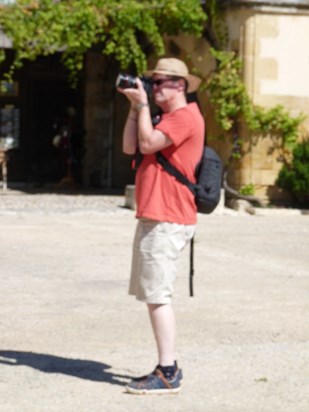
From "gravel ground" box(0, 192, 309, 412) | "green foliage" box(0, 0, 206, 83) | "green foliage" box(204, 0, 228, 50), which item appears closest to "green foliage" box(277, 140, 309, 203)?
"green foliage" box(204, 0, 228, 50)

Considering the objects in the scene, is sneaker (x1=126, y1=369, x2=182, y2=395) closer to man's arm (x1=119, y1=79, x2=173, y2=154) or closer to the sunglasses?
man's arm (x1=119, y1=79, x2=173, y2=154)

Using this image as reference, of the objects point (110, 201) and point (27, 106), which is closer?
point (110, 201)

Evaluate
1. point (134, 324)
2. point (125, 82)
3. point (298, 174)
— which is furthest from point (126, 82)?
point (298, 174)

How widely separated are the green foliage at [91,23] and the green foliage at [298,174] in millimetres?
2607

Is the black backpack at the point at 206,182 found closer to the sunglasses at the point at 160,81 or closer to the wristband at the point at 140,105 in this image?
the wristband at the point at 140,105

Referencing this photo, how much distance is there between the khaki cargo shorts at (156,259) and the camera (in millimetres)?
6648

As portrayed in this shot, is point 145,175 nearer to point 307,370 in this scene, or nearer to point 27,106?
point 307,370

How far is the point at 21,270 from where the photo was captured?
11734mm

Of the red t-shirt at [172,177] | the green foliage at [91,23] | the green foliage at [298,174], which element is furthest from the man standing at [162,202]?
the green foliage at [91,23]

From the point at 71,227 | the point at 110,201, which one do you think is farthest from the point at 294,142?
the point at 71,227

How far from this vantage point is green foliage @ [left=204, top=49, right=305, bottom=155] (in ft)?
Result: 66.3

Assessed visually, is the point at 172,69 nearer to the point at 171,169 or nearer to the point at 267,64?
the point at 171,169

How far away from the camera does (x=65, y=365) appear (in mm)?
7297

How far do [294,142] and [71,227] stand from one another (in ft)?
17.8
